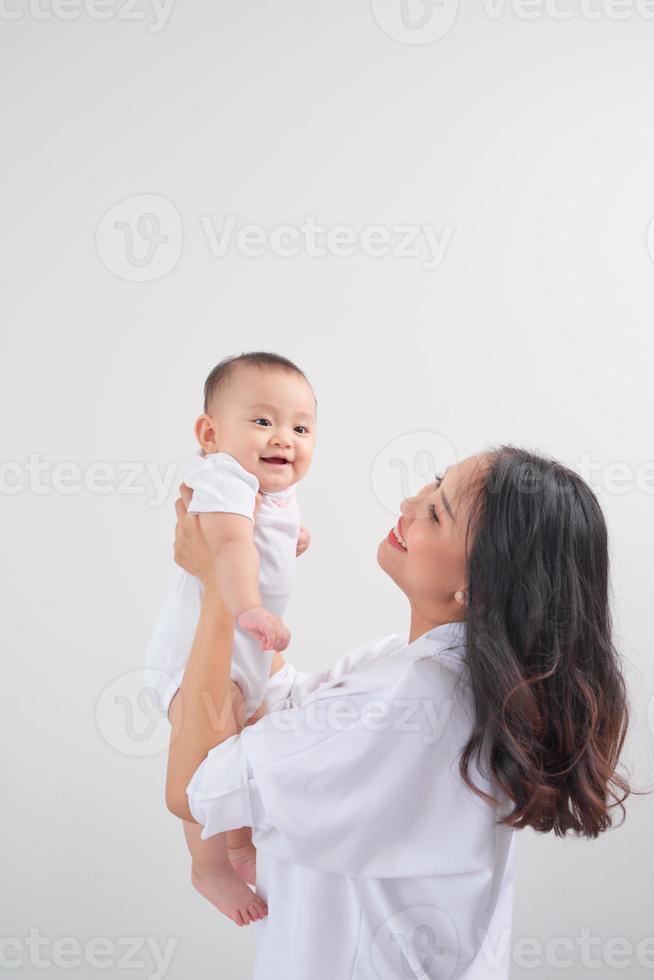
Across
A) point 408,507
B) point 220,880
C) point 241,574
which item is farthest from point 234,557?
point 220,880

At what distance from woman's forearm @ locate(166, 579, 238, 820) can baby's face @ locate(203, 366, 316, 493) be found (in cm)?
26

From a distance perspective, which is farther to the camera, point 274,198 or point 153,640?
point 274,198

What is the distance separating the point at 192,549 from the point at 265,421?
24 centimetres

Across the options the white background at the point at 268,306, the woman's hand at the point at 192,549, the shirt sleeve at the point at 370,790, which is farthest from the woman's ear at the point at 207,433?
the white background at the point at 268,306

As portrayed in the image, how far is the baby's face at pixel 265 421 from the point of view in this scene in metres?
1.49

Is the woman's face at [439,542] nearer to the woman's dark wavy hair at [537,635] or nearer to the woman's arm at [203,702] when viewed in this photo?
the woman's dark wavy hair at [537,635]

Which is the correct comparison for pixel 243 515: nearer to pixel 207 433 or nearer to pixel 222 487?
pixel 222 487

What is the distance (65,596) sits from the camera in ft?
8.02

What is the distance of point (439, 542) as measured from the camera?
128 cm

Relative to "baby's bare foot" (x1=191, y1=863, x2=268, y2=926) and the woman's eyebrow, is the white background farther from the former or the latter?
the woman's eyebrow

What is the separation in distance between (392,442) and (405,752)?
1309mm

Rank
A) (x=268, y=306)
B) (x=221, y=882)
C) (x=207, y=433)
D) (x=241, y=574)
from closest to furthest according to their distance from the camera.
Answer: (x=241, y=574) → (x=221, y=882) → (x=207, y=433) → (x=268, y=306)

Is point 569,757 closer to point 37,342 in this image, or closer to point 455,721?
point 455,721

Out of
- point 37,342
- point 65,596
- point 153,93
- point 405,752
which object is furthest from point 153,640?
point 153,93
